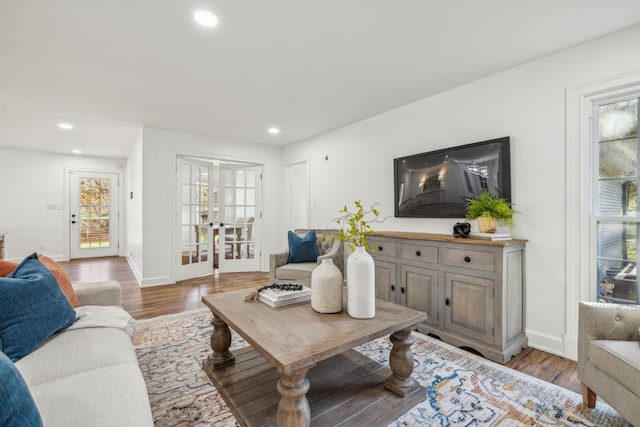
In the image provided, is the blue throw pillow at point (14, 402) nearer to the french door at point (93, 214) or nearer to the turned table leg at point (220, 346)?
the turned table leg at point (220, 346)

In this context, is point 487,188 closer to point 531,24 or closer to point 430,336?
point 531,24

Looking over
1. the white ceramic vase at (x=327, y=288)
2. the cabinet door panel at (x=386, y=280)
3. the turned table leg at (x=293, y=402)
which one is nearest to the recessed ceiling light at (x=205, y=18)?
the white ceramic vase at (x=327, y=288)

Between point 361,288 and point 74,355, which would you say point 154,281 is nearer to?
point 74,355

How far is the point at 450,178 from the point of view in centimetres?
296

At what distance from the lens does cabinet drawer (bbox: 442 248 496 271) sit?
2.26 meters

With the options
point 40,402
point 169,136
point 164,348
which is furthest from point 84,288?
point 169,136

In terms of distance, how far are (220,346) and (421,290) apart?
1775 millimetres

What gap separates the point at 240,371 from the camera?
183 centimetres

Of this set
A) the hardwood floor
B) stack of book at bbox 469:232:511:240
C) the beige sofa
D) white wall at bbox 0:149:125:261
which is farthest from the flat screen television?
white wall at bbox 0:149:125:261

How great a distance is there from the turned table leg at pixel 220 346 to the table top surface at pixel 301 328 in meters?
0.18

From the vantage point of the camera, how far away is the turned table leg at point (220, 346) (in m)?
1.90

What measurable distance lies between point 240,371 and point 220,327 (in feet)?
0.98

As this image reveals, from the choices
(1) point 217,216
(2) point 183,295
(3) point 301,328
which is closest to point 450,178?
(3) point 301,328

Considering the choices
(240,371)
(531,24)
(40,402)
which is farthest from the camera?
(531,24)
